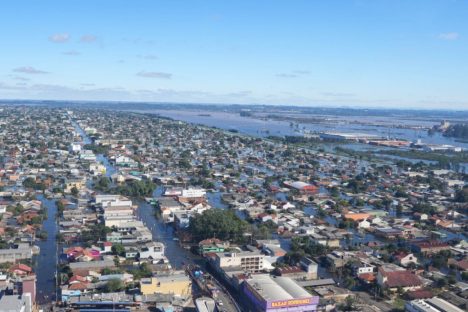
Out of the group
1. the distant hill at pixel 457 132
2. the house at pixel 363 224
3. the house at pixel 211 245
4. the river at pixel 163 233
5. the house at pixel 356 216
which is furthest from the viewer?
the distant hill at pixel 457 132

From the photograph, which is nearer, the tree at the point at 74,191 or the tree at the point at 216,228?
the tree at the point at 216,228

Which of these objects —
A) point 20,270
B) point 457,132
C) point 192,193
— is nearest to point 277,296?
point 20,270

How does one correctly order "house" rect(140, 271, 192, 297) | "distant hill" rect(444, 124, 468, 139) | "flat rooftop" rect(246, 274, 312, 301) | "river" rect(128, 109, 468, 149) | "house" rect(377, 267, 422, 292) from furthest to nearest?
"distant hill" rect(444, 124, 468, 139) < "river" rect(128, 109, 468, 149) < "house" rect(377, 267, 422, 292) < "house" rect(140, 271, 192, 297) < "flat rooftop" rect(246, 274, 312, 301)

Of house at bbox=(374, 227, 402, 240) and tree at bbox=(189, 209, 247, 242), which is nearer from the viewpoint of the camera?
tree at bbox=(189, 209, 247, 242)

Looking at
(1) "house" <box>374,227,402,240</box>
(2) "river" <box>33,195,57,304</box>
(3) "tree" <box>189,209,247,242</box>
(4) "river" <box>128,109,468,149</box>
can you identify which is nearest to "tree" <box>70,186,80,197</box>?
(2) "river" <box>33,195,57,304</box>

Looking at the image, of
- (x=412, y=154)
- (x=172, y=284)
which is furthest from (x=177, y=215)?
(x=412, y=154)

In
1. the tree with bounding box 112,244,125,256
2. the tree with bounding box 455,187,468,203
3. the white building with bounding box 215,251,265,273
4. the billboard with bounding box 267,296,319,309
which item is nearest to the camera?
the billboard with bounding box 267,296,319,309

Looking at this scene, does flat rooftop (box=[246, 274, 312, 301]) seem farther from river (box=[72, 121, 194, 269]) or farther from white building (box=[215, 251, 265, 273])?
river (box=[72, 121, 194, 269])

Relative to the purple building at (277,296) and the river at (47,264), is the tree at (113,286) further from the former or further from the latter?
the purple building at (277,296)

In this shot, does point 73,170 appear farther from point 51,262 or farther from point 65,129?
point 65,129

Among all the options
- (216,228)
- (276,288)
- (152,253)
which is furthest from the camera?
(216,228)

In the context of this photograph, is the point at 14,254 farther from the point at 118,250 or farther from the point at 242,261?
the point at 242,261

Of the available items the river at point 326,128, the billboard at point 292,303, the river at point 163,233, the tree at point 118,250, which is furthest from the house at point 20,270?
the river at point 326,128
